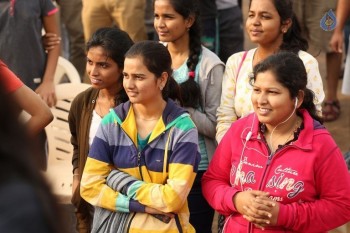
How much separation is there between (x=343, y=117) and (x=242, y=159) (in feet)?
12.3

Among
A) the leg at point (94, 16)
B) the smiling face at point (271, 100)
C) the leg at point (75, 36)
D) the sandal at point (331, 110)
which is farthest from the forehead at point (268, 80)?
the leg at point (75, 36)

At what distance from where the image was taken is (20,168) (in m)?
0.92

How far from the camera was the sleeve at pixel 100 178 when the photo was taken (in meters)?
3.34

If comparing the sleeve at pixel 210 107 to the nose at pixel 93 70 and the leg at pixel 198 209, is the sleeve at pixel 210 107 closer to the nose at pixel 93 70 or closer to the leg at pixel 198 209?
the leg at pixel 198 209

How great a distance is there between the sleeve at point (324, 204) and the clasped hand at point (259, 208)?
36 millimetres

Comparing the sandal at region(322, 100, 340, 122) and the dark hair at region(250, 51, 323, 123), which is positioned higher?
the dark hair at region(250, 51, 323, 123)

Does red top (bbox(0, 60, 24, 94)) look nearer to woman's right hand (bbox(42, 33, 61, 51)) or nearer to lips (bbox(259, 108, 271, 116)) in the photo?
lips (bbox(259, 108, 271, 116))

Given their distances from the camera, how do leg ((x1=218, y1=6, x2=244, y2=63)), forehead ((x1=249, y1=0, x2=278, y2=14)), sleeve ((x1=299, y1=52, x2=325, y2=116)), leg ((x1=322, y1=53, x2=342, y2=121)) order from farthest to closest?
leg ((x1=322, y1=53, x2=342, y2=121)), leg ((x1=218, y1=6, x2=244, y2=63)), forehead ((x1=249, y1=0, x2=278, y2=14)), sleeve ((x1=299, y1=52, x2=325, y2=116))

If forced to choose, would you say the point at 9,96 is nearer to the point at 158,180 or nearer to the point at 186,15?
the point at 158,180

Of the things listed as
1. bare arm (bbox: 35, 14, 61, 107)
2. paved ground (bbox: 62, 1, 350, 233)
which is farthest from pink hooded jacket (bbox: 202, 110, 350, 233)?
paved ground (bbox: 62, 1, 350, 233)

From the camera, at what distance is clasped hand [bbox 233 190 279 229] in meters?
3.15

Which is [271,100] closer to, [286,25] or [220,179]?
[220,179]

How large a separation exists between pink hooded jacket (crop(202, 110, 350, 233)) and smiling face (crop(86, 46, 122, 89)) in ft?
2.56

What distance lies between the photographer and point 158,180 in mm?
3320
